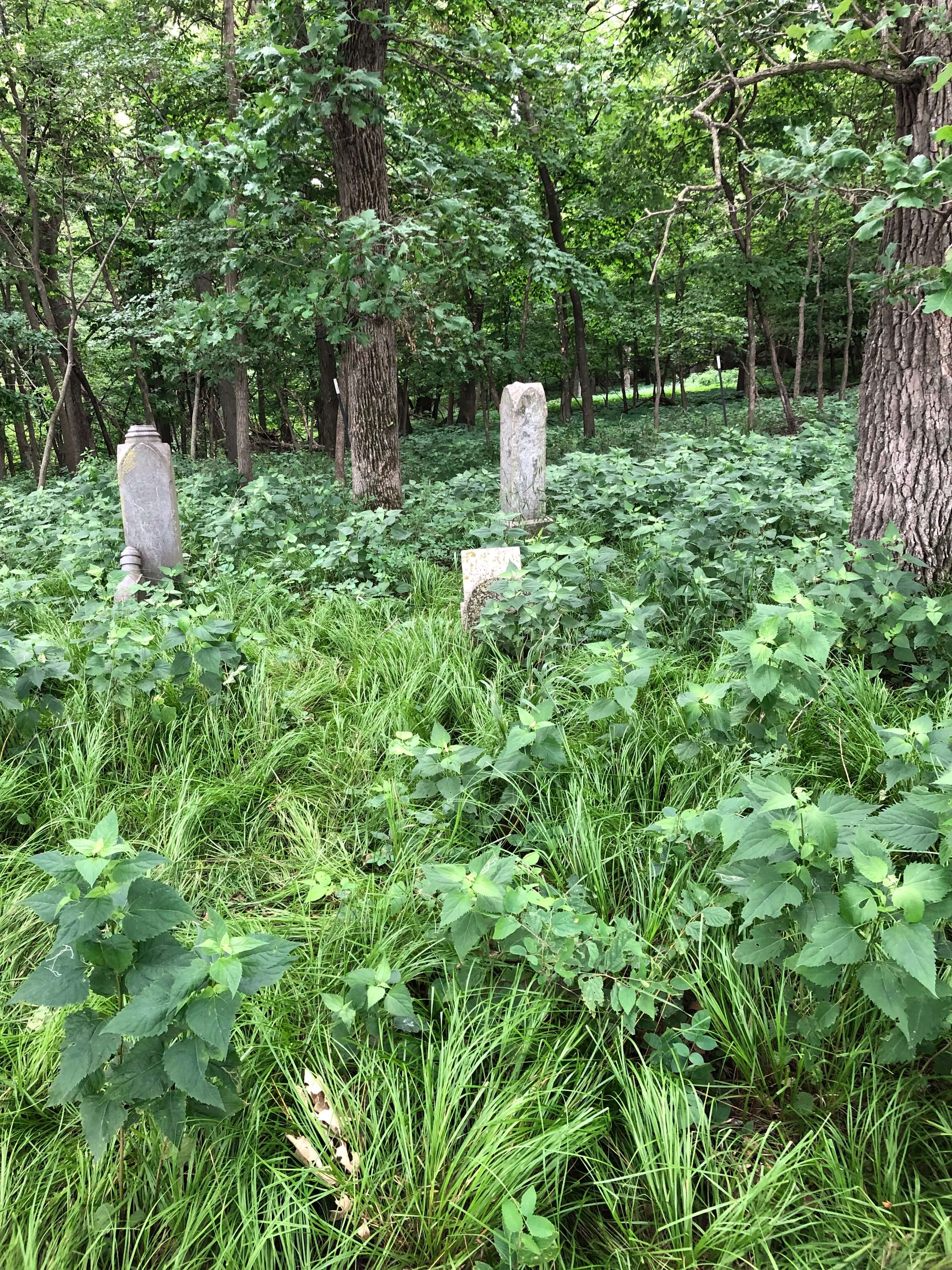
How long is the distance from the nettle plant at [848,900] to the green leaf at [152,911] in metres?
1.29

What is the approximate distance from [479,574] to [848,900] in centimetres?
273

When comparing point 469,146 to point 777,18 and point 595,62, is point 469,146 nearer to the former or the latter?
→ point 595,62

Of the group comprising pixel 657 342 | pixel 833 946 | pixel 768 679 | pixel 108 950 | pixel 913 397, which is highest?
pixel 657 342

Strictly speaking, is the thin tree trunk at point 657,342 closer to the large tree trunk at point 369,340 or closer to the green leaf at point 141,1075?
the large tree trunk at point 369,340

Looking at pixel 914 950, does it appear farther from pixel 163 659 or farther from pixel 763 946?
pixel 163 659

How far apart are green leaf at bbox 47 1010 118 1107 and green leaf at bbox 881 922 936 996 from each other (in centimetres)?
160

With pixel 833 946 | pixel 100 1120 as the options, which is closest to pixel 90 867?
pixel 100 1120

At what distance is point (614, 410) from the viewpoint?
1046 inches

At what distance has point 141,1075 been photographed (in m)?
1.38

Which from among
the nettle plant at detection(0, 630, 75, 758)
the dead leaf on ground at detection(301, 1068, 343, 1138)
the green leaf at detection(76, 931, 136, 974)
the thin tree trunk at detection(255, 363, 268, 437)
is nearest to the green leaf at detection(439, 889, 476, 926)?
the dead leaf on ground at detection(301, 1068, 343, 1138)

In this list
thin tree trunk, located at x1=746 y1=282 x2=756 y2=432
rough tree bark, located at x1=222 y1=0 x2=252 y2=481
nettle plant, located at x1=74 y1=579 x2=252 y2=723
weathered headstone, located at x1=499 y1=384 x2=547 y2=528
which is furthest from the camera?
thin tree trunk, located at x1=746 y1=282 x2=756 y2=432

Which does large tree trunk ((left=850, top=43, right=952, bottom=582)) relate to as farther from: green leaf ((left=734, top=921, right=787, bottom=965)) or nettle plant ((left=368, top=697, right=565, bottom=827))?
green leaf ((left=734, top=921, right=787, bottom=965))

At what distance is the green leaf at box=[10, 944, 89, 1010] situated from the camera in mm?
1357

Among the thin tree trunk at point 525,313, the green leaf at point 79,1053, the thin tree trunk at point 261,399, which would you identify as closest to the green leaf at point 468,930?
the green leaf at point 79,1053
